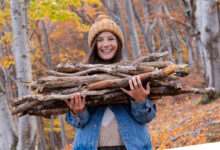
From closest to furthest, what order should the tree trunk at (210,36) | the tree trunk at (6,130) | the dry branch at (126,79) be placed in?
the dry branch at (126,79) → the tree trunk at (6,130) → the tree trunk at (210,36)

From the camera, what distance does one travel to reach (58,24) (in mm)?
17359

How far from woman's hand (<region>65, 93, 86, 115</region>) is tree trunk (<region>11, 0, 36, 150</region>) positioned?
239 centimetres

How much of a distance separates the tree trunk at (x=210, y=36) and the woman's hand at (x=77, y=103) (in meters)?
5.98

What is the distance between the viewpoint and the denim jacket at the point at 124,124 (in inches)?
72.7

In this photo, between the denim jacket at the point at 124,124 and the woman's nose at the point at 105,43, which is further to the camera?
the woman's nose at the point at 105,43

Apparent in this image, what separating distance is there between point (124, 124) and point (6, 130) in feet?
11.7

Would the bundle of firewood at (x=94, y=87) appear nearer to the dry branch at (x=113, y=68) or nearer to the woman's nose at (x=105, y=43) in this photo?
the dry branch at (x=113, y=68)

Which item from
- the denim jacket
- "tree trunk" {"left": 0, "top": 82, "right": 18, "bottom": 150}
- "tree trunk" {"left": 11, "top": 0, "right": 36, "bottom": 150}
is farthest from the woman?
"tree trunk" {"left": 0, "top": 82, "right": 18, "bottom": 150}

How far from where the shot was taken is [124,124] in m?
1.89

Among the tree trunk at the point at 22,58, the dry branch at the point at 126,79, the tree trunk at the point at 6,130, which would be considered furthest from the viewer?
the tree trunk at the point at 6,130

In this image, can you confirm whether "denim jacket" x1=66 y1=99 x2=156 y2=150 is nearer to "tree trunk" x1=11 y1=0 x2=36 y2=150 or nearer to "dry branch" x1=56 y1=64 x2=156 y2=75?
"dry branch" x1=56 y1=64 x2=156 y2=75

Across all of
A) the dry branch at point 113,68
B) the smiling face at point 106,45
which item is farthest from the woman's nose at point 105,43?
the dry branch at point 113,68

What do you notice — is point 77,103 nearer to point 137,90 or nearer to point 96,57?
point 137,90

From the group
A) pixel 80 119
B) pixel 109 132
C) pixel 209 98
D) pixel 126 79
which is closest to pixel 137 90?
pixel 126 79
